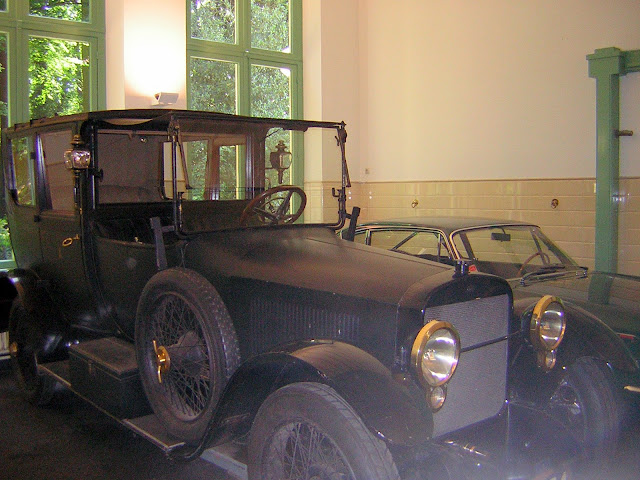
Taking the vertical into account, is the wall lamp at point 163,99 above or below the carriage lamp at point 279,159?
above

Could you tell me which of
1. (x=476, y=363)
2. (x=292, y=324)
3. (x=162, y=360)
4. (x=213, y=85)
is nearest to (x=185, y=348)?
(x=162, y=360)

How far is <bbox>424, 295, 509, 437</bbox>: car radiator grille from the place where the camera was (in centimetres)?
252

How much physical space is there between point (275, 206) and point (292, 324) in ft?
2.84

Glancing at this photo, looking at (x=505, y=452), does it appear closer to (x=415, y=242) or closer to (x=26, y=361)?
(x=415, y=242)

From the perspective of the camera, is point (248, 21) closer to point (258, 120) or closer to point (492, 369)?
point (258, 120)

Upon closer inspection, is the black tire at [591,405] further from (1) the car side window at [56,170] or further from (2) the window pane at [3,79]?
(2) the window pane at [3,79]

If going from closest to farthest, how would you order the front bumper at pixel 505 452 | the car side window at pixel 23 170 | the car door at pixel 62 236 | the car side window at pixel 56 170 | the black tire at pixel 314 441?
the black tire at pixel 314 441, the front bumper at pixel 505 452, the car door at pixel 62 236, the car side window at pixel 56 170, the car side window at pixel 23 170

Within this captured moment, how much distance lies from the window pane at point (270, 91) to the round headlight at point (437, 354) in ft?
20.6

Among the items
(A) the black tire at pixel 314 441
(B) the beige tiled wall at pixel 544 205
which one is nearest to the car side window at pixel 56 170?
(A) the black tire at pixel 314 441

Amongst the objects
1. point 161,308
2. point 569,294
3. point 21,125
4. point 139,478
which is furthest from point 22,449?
point 569,294

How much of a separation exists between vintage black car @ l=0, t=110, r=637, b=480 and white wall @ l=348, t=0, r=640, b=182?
3.91 m

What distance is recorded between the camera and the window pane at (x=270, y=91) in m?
8.23

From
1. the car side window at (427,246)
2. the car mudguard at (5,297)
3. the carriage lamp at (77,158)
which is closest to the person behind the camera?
the carriage lamp at (77,158)

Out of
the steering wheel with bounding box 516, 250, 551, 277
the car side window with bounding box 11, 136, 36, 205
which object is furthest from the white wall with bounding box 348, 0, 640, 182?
the car side window with bounding box 11, 136, 36, 205
